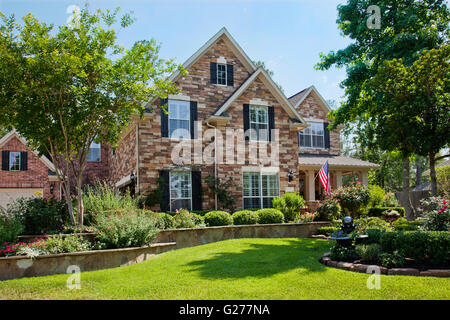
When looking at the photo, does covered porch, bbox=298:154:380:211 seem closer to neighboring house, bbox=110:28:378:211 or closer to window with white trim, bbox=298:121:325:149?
window with white trim, bbox=298:121:325:149

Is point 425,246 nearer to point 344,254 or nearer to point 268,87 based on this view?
point 344,254

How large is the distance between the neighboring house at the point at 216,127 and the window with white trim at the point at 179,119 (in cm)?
5

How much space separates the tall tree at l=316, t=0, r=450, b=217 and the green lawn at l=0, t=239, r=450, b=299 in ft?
25.4

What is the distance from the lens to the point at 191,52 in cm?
1697

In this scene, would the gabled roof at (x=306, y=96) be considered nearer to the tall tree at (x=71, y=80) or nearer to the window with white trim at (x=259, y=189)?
the window with white trim at (x=259, y=189)

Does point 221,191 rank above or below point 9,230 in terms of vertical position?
above

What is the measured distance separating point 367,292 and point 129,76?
9.09 m

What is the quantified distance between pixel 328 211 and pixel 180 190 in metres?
6.46

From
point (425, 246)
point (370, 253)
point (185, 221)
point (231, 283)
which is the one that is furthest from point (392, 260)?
point (185, 221)

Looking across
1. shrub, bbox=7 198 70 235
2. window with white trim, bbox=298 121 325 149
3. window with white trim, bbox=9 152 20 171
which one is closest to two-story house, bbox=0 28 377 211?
shrub, bbox=7 198 70 235

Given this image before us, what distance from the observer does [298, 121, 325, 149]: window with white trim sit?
22.5 m

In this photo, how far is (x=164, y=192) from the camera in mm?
14969

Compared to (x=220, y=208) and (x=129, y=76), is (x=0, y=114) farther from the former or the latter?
(x=220, y=208)
